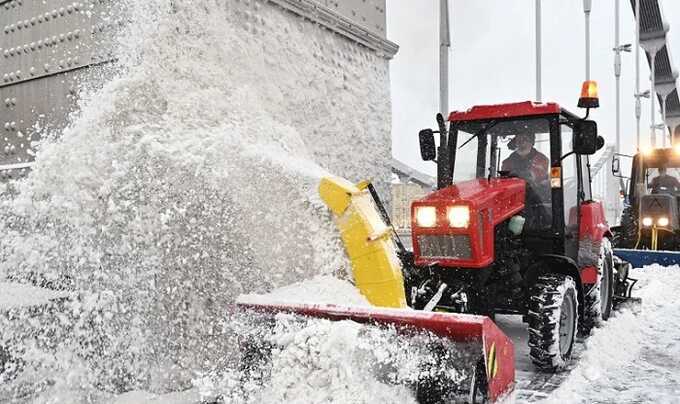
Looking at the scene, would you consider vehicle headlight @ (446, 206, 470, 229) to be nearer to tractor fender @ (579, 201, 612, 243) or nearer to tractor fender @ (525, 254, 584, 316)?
tractor fender @ (525, 254, 584, 316)

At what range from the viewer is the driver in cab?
17.2 ft

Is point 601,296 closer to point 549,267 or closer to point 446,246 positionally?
point 549,267

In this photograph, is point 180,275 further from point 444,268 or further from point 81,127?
point 444,268

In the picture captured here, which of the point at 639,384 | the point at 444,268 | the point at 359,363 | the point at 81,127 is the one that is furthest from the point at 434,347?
the point at 81,127

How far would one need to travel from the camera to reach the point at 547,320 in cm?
454

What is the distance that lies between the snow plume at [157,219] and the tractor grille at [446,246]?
1.22m

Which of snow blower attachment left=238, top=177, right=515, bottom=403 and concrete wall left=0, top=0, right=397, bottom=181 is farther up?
concrete wall left=0, top=0, right=397, bottom=181

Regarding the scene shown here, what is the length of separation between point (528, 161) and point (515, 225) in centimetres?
62

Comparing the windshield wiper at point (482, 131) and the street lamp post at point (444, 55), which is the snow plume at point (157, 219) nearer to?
the windshield wiper at point (482, 131)

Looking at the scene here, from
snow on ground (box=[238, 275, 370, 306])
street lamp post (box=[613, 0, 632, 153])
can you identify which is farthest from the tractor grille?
street lamp post (box=[613, 0, 632, 153])

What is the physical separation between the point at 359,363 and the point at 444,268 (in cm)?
190

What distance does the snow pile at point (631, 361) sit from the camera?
4.16m

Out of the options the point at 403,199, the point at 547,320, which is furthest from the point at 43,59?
the point at 403,199

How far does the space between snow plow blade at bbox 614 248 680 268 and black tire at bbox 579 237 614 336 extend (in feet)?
11.8
